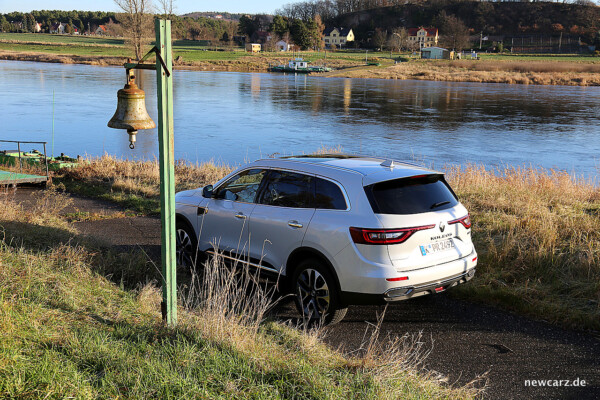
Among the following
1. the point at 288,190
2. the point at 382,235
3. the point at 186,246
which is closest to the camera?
the point at 382,235

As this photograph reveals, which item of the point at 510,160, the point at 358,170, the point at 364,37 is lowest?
the point at 510,160

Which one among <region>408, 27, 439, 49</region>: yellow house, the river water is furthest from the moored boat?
<region>408, 27, 439, 49</region>: yellow house

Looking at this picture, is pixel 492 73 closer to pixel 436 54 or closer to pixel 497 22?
pixel 436 54

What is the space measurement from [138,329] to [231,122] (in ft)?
103

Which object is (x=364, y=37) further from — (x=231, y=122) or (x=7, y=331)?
(x=7, y=331)

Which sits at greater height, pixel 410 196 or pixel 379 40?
pixel 379 40

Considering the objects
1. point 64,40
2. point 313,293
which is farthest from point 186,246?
point 64,40

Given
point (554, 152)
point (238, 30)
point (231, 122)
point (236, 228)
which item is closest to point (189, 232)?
point (236, 228)

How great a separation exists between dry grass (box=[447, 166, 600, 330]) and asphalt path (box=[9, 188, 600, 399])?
27 centimetres

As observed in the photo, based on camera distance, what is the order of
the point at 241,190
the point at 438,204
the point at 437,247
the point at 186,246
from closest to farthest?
the point at 437,247, the point at 438,204, the point at 241,190, the point at 186,246

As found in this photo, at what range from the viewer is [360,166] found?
582 centimetres

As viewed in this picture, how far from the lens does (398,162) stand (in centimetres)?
613

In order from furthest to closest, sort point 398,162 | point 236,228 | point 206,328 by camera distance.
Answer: point 236,228 < point 398,162 < point 206,328

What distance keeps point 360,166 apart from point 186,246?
2.82 metres
